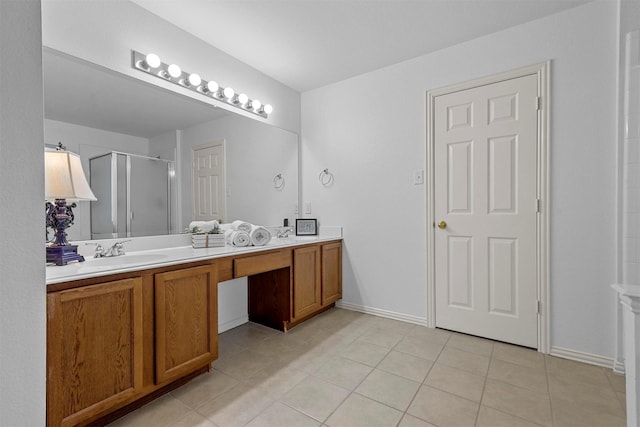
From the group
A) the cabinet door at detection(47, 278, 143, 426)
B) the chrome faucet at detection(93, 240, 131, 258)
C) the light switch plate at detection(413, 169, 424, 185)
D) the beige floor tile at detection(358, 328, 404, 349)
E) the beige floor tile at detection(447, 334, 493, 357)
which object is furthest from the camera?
the light switch plate at detection(413, 169, 424, 185)

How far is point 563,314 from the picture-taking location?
1984mm

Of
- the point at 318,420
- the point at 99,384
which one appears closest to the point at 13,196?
the point at 99,384

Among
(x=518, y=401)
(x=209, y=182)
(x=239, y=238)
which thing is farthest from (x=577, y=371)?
(x=209, y=182)

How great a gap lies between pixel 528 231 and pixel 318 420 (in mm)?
1831

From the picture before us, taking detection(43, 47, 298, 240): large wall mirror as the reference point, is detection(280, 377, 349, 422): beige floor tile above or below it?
below

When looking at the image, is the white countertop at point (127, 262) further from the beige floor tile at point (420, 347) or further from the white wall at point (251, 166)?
the beige floor tile at point (420, 347)

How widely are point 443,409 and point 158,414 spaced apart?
4.58 feet

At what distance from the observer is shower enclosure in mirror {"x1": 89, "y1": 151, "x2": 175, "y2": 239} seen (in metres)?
1.78

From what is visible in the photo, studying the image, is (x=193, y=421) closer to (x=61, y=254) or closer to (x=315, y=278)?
(x=61, y=254)

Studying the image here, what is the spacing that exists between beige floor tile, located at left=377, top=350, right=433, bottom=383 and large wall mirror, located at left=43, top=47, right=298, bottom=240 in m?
1.59

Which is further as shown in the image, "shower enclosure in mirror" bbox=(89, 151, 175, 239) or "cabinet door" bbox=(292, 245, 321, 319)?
"cabinet door" bbox=(292, 245, 321, 319)

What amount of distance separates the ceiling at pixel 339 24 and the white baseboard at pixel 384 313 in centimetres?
223

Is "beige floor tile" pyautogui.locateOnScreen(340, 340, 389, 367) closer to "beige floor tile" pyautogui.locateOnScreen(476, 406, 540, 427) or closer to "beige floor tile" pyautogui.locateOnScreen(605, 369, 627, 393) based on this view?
"beige floor tile" pyautogui.locateOnScreen(476, 406, 540, 427)

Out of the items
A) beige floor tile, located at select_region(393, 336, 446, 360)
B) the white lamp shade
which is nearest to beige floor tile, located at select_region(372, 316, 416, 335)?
beige floor tile, located at select_region(393, 336, 446, 360)
